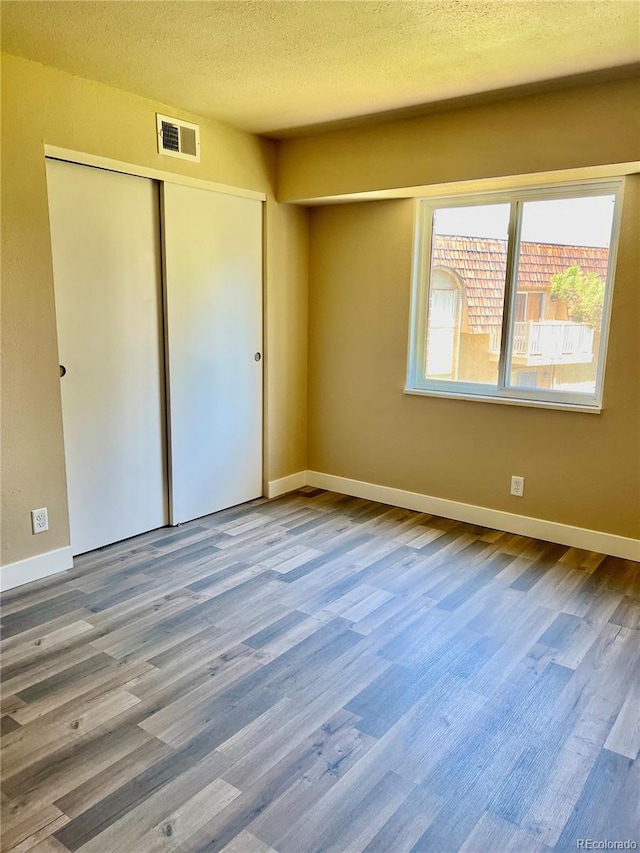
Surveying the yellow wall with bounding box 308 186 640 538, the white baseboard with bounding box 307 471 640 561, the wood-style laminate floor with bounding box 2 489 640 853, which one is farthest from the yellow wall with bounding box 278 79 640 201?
the wood-style laminate floor with bounding box 2 489 640 853

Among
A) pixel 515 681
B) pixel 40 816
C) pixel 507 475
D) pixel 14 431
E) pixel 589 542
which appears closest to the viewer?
pixel 40 816

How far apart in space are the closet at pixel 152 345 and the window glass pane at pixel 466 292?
1.21 m

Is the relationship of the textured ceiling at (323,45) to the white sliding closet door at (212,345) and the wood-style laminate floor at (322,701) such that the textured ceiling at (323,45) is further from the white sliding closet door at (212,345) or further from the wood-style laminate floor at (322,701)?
the wood-style laminate floor at (322,701)

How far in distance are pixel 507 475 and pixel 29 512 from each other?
2719 mm

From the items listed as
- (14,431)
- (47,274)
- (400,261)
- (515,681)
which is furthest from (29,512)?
(400,261)

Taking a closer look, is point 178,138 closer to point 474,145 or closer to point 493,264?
point 474,145

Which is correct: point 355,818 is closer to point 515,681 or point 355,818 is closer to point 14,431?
point 515,681

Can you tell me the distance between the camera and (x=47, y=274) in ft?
9.20

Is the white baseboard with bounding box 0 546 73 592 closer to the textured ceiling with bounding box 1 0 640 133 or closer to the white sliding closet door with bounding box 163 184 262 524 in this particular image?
the white sliding closet door with bounding box 163 184 262 524

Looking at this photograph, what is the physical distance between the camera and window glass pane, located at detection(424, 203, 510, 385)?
359 centimetres

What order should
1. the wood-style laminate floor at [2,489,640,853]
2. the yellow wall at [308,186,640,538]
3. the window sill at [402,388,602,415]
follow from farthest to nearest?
the window sill at [402,388,602,415], the yellow wall at [308,186,640,538], the wood-style laminate floor at [2,489,640,853]

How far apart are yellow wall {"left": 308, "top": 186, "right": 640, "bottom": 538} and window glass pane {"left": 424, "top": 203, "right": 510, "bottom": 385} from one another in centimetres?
19

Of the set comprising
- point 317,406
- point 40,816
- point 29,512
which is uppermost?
point 317,406

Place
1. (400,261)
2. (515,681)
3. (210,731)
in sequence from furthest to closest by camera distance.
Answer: (400,261)
(515,681)
(210,731)
